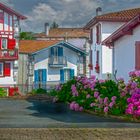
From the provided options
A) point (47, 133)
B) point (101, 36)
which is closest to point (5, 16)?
point (101, 36)

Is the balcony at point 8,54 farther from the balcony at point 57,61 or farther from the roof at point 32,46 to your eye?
the balcony at point 57,61

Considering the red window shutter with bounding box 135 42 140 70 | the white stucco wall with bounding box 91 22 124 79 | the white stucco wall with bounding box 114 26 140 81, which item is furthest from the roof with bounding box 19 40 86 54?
the red window shutter with bounding box 135 42 140 70

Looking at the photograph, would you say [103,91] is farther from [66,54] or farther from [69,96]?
[66,54]

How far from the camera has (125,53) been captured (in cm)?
2184

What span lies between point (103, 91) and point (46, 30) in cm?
6612

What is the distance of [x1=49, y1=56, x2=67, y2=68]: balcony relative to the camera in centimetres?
5203

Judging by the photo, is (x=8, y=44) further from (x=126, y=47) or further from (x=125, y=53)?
(x=126, y=47)

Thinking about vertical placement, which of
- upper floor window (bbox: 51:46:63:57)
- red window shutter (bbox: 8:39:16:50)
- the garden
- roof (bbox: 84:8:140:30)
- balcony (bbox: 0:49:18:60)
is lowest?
the garden

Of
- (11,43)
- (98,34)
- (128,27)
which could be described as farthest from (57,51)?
(128,27)

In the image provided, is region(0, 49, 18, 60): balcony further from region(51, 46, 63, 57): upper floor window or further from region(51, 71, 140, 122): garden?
region(51, 71, 140, 122): garden

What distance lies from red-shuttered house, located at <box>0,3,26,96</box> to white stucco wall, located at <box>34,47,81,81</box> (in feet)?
12.9

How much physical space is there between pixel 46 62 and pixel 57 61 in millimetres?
1344

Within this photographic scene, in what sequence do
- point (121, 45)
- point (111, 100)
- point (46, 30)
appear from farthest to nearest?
1. point (46, 30)
2. point (121, 45)
3. point (111, 100)

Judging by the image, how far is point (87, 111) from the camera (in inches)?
493
